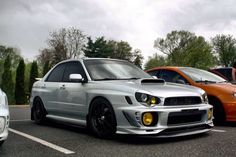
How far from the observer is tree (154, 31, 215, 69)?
200 ft

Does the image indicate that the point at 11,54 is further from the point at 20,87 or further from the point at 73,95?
the point at 73,95

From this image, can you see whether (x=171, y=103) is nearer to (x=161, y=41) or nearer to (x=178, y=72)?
(x=178, y=72)

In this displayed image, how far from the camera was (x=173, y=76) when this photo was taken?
8.38 meters

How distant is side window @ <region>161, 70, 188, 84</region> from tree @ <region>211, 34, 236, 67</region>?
57144 mm

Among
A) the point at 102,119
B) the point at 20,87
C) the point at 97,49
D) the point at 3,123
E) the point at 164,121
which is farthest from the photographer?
the point at 97,49

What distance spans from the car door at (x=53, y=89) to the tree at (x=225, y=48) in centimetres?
5873

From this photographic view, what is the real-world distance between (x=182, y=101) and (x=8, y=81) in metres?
43.3

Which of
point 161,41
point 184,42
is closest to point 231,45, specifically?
point 184,42

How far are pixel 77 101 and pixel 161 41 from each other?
195ft

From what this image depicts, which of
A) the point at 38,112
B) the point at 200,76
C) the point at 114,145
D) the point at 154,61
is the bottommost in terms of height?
the point at 114,145

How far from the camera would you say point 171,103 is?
5.41 meters

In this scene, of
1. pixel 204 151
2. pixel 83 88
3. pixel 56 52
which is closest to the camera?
pixel 204 151

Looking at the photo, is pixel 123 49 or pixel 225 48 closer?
pixel 225 48

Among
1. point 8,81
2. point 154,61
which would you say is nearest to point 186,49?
point 154,61
